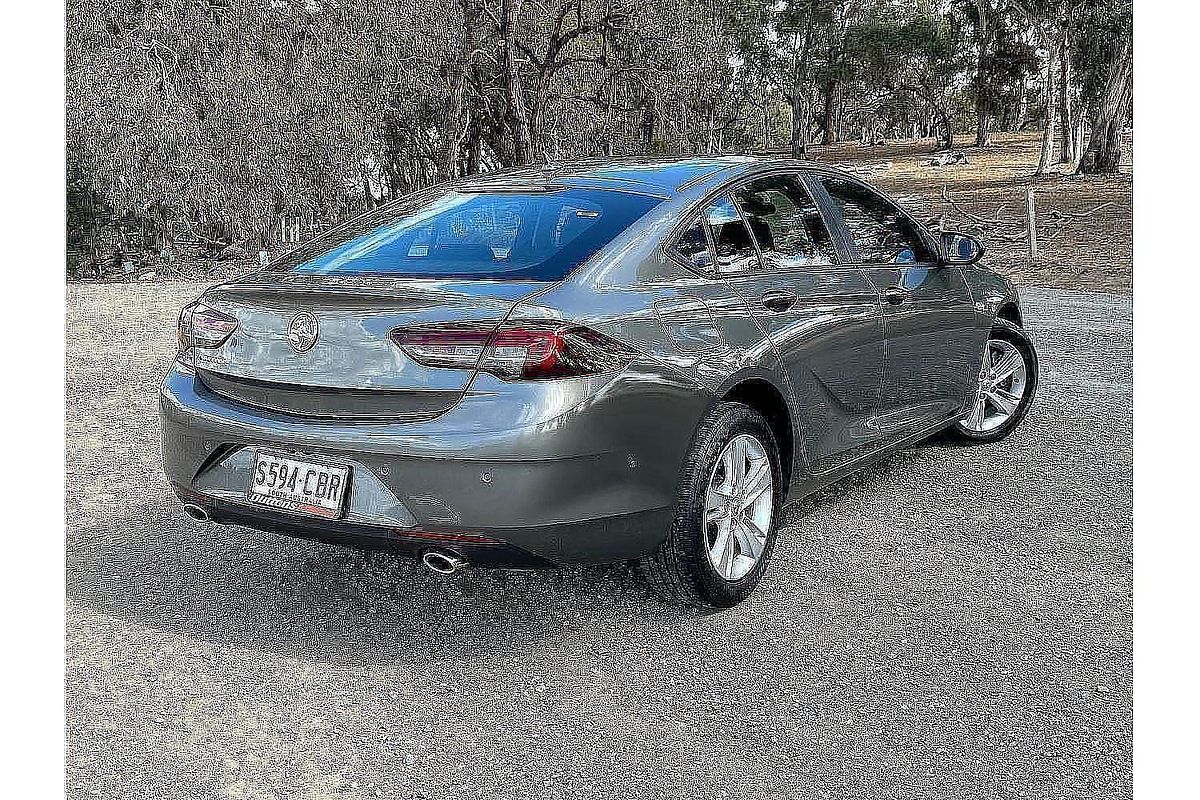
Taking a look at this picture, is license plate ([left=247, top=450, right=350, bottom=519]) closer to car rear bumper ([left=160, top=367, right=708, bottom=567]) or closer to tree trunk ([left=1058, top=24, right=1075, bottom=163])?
car rear bumper ([left=160, top=367, right=708, bottom=567])

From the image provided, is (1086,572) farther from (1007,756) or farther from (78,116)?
(78,116)

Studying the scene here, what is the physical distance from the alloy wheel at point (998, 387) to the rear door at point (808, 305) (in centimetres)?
164

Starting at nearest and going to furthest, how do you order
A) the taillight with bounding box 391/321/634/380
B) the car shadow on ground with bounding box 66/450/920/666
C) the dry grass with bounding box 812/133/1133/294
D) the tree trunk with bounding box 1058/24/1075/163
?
the taillight with bounding box 391/321/634/380
the car shadow on ground with bounding box 66/450/920/666
the dry grass with bounding box 812/133/1133/294
the tree trunk with bounding box 1058/24/1075/163

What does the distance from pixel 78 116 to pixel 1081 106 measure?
2026cm

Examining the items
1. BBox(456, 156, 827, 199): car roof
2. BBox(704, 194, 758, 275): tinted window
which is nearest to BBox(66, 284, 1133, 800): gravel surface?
BBox(704, 194, 758, 275): tinted window

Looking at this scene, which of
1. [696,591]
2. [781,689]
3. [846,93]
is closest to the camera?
[781,689]

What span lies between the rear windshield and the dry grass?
1346cm

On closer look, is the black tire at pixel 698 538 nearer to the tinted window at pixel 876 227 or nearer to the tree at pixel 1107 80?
the tinted window at pixel 876 227

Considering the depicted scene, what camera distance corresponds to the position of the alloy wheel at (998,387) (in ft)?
20.7

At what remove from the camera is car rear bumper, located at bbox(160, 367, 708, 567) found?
3336mm

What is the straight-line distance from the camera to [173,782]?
304 cm

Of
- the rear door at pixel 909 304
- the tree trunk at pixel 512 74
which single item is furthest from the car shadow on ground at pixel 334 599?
the tree trunk at pixel 512 74

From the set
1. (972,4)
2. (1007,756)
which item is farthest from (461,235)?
(972,4)

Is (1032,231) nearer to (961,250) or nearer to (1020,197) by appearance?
(1020,197)
